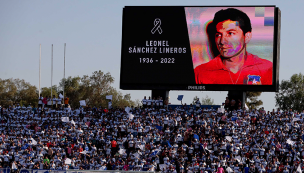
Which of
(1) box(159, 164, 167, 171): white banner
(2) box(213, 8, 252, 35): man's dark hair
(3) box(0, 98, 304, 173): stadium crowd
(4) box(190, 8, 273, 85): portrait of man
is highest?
(2) box(213, 8, 252, 35): man's dark hair

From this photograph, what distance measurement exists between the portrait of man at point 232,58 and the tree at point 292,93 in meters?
20.6

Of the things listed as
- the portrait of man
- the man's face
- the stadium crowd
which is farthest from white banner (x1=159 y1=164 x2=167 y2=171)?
the man's face

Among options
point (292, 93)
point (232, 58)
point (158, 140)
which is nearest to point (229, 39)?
point (232, 58)

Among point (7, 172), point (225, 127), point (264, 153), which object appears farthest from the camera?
point (225, 127)

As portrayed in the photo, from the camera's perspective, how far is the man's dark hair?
1328 inches

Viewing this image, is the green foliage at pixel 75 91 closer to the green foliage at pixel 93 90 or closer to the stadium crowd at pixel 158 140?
the green foliage at pixel 93 90

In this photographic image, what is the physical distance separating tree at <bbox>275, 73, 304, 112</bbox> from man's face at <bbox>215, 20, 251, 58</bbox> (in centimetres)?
2118

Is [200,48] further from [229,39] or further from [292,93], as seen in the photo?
[292,93]

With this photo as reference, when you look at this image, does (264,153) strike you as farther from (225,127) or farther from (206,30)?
(206,30)

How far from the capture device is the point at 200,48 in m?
34.4

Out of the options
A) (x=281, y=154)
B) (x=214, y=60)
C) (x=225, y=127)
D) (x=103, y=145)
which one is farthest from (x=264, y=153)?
(x=103, y=145)

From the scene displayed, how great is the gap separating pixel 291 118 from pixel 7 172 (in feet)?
49.7

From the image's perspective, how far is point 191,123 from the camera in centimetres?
3319

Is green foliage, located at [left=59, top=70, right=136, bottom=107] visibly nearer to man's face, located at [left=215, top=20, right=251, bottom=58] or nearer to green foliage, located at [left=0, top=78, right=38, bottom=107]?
green foliage, located at [left=0, top=78, right=38, bottom=107]
